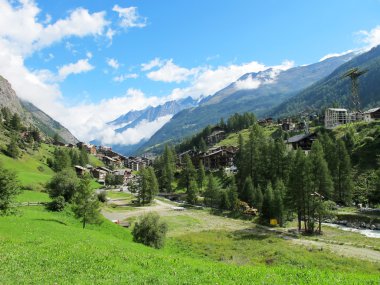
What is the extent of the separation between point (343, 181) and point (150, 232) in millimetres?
69250

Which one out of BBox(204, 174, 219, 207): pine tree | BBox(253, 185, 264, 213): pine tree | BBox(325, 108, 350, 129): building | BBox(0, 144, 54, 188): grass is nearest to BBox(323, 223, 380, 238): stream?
BBox(253, 185, 264, 213): pine tree

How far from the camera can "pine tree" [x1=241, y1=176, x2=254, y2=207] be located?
109 m

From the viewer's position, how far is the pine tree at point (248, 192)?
359ft

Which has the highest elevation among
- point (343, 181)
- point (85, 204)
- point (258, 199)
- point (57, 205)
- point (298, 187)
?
point (343, 181)

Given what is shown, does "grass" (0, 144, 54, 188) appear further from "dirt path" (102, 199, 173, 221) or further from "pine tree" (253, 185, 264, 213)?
"pine tree" (253, 185, 264, 213)

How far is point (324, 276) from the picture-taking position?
2234cm

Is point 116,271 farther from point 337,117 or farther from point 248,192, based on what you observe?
point 337,117

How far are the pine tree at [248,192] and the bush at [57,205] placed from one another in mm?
59769

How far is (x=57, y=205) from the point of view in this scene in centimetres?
6625

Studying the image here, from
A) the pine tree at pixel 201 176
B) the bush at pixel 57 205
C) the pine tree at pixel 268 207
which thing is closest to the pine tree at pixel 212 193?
the pine tree at pixel 201 176

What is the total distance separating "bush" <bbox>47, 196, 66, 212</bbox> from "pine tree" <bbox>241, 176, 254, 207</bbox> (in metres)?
59.8

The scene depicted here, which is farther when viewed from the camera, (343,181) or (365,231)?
(343,181)

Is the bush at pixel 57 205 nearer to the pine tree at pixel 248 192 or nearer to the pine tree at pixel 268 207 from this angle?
the pine tree at pixel 268 207

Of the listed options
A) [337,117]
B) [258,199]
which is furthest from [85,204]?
[337,117]
